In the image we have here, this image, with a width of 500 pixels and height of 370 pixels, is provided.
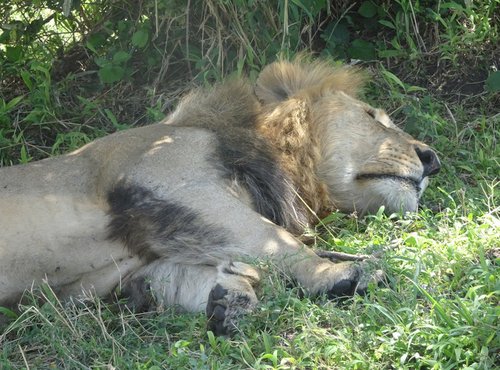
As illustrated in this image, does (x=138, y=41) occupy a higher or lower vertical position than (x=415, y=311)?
higher

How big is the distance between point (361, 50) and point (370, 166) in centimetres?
182

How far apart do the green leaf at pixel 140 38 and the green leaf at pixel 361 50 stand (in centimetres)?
131

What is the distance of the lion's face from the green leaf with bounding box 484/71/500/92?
1304 mm

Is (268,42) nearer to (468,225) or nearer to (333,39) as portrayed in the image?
(333,39)

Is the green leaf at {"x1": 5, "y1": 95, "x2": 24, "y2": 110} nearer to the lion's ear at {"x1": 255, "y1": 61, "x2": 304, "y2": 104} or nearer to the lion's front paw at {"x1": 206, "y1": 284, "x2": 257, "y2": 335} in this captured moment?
the lion's ear at {"x1": 255, "y1": 61, "x2": 304, "y2": 104}

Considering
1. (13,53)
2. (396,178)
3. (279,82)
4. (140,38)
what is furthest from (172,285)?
(13,53)

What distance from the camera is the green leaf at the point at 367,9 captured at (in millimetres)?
6381

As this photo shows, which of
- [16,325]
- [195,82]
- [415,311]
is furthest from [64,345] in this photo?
[195,82]

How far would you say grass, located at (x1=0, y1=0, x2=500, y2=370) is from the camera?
3355 mm

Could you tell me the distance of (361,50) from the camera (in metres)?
6.32

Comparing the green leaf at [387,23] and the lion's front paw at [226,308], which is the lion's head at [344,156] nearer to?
the lion's front paw at [226,308]

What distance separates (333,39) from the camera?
20.7ft

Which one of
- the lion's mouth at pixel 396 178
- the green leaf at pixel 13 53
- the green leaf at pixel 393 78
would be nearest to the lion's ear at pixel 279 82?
the lion's mouth at pixel 396 178

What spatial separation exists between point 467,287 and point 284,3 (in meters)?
2.58
